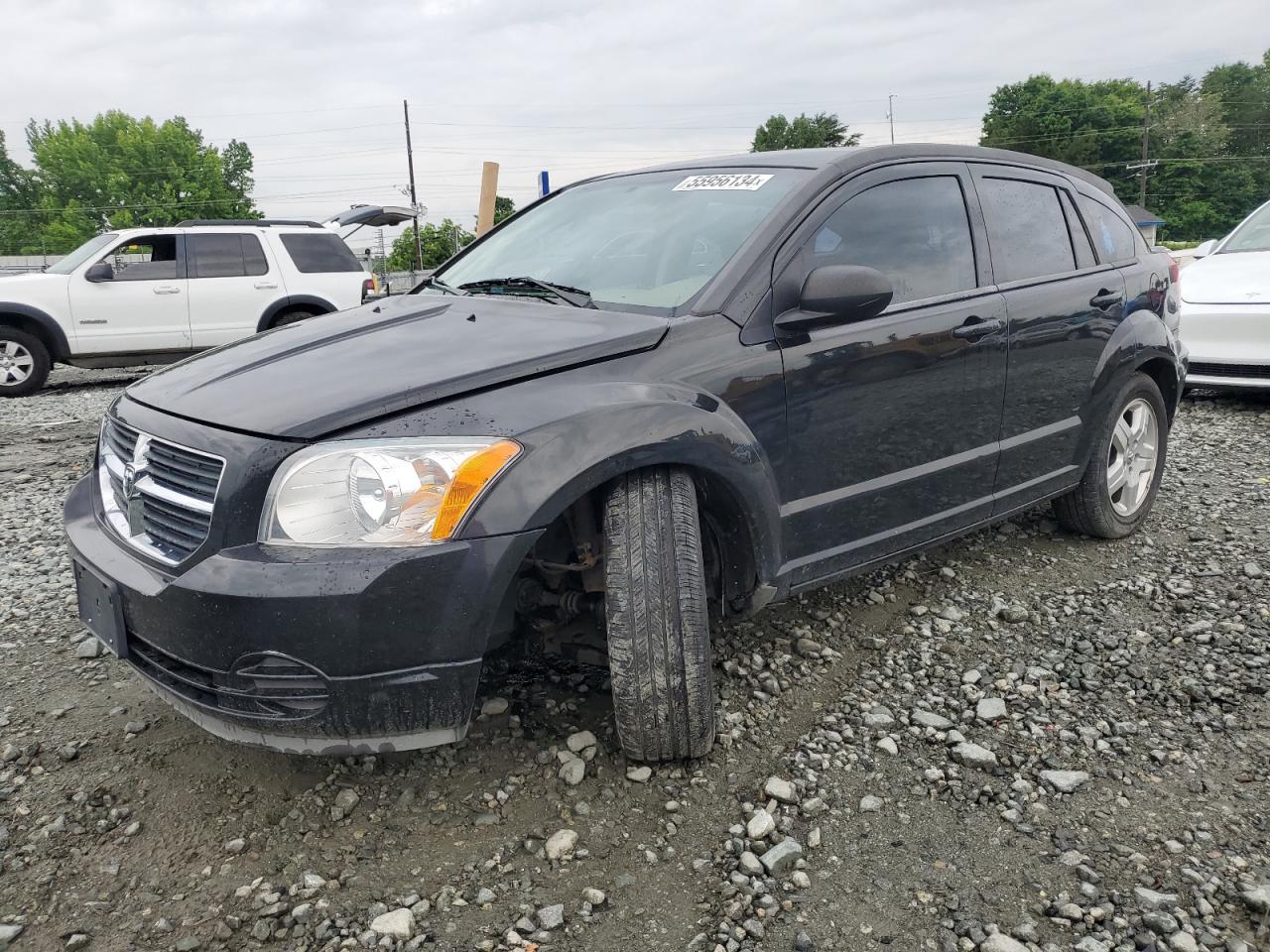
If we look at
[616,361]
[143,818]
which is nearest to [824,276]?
[616,361]

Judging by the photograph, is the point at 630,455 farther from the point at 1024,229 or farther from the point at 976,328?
the point at 1024,229

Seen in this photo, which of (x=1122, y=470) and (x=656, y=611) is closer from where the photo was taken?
(x=656, y=611)

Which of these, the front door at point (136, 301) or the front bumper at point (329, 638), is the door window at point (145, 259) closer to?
the front door at point (136, 301)

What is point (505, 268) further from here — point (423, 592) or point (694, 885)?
point (694, 885)

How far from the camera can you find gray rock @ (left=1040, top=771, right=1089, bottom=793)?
244cm

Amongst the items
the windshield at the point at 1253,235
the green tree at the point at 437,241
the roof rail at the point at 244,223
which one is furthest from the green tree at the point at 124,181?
the windshield at the point at 1253,235

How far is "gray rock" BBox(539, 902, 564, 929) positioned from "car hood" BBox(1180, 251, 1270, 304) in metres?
6.63

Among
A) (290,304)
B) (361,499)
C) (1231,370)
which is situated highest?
(290,304)

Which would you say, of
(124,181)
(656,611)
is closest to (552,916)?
(656,611)

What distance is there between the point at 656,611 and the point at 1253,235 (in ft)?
26.1

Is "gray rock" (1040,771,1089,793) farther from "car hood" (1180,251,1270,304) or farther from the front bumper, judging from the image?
"car hood" (1180,251,1270,304)

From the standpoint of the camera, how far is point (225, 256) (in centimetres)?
1052

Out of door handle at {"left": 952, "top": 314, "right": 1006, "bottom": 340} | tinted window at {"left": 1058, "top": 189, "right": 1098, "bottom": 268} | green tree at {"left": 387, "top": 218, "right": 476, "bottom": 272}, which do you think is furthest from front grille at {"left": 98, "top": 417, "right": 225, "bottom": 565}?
green tree at {"left": 387, "top": 218, "right": 476, "bottom": 272}

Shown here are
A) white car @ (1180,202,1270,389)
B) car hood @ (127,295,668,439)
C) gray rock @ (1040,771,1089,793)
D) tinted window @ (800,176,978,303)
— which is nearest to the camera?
car hood @ (127,295,668,439)
